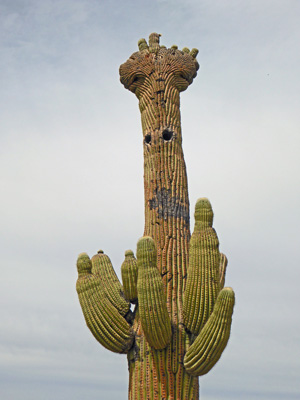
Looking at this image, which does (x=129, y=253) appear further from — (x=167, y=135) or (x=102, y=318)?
(x=167, y=135)

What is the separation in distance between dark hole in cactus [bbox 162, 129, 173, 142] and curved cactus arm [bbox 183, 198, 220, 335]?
5.53 ft

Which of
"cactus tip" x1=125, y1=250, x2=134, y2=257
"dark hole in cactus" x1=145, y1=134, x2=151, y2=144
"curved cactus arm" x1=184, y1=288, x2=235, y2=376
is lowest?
"curved cactus arm" x1=184, y1=288, x2=235, y2=376

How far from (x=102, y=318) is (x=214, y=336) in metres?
1.41

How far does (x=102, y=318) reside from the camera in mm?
7324

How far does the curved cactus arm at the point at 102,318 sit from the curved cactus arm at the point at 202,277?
822mm

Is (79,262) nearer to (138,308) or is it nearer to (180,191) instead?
(138,308)

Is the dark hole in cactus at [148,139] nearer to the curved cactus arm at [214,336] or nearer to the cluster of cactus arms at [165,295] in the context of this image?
the cluster of cactus arms at [165,295]

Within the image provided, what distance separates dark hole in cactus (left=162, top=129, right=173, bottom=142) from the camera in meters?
8.46

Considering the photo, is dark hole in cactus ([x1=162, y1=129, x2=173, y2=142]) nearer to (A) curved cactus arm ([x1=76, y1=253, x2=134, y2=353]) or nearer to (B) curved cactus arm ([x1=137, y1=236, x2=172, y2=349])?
(B) curved cactus arm ([x1=137, y1=236, x2=172, y2=349])

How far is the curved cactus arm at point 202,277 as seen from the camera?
7.09m

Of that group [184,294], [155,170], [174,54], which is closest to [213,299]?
[184,294]

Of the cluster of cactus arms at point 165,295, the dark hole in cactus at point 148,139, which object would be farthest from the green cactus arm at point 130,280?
the dark hole in cactus at point 148,139

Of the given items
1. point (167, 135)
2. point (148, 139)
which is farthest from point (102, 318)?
point (167, 135)

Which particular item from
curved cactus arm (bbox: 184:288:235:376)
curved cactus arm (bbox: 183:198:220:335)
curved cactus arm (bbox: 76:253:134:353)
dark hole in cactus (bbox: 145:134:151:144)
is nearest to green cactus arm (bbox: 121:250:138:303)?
curved cactus arm (bbox: 76:253:134:353)
